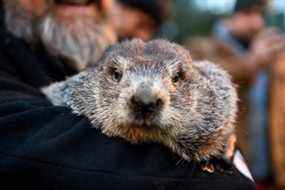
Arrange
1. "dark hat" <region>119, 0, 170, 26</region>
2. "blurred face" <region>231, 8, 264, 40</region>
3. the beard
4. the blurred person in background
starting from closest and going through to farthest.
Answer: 1. the beard
2. "dark hat" <region>119, 0, 170, 26</region>
3. the blurred person in background
4. "blurred face" <region>231, 8, 264, 40</region>

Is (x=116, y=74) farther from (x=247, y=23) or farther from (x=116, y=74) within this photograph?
(x=247, y=23)

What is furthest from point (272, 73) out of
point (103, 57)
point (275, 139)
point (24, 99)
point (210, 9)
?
point (210, 9)

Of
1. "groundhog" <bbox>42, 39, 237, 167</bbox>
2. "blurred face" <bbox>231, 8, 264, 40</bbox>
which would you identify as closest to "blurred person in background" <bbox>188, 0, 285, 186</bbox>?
"blurred face" <bbox>231, 8, 264, 40</bbox>

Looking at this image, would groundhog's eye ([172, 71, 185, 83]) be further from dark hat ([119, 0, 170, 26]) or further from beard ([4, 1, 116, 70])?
dark hat ([119, 0, 170, 26])

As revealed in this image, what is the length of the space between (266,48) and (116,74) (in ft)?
13.2

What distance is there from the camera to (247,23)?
24.8 feet

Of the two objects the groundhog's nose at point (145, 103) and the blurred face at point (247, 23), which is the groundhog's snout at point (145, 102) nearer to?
the groundhog's nose at point (145, 103)

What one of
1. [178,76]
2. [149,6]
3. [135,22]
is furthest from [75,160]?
[149,6]

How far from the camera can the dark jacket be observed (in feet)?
9.32

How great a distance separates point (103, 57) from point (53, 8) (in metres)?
0.73

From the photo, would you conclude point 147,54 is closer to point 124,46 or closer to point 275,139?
point 124,46

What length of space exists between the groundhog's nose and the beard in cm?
112

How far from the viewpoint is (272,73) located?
24.0 ft

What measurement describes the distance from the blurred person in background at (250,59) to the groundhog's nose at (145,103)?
4.21 metres
